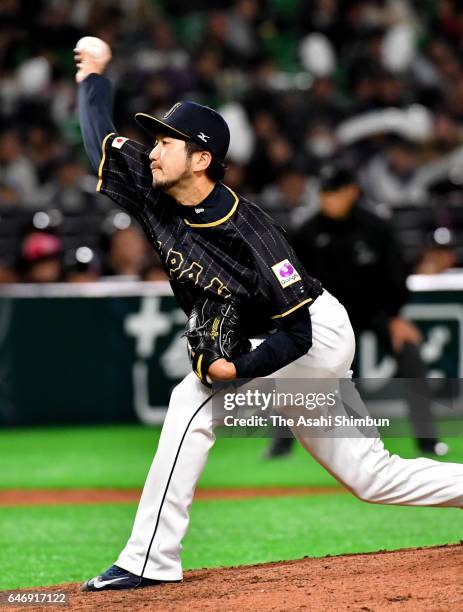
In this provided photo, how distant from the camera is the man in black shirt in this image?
15.4 feet

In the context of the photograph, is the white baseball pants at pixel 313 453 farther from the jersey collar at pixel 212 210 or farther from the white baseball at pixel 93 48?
the white baseball at pixel 93 48

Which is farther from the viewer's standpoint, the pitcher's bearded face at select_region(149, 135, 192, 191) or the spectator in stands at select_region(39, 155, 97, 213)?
the spectator in stands at select_region(39, 155, 97, 213)

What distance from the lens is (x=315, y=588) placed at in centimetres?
462

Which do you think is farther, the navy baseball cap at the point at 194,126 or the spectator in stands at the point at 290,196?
the spectator in stands at the point at 290,196

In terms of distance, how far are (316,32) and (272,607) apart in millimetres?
13178

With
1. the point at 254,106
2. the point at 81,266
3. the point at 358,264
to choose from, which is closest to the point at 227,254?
the point at 358,264

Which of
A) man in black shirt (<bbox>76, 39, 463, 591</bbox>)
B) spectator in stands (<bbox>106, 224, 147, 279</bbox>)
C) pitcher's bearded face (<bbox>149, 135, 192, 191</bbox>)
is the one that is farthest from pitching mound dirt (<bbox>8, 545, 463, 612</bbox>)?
spectator in stands (<bbox>106, 224, 147, 279</bbox>)

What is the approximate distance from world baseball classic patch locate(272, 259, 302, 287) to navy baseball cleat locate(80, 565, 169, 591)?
1.28 metres

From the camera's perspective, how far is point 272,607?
4352 millimetres

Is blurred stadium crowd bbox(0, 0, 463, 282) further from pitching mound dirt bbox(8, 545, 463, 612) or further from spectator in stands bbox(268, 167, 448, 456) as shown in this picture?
pitching mound dirt bbox(8, 545, 463, 612)

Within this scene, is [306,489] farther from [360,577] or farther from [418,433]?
[360,577]

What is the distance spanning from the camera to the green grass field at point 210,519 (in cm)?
616

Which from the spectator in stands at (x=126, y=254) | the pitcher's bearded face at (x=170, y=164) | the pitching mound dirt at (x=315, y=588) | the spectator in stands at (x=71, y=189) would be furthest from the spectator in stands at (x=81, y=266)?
the pitcher's bearded face at (x=170, y=164)

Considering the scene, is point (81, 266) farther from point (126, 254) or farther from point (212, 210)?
point (212, 210)
